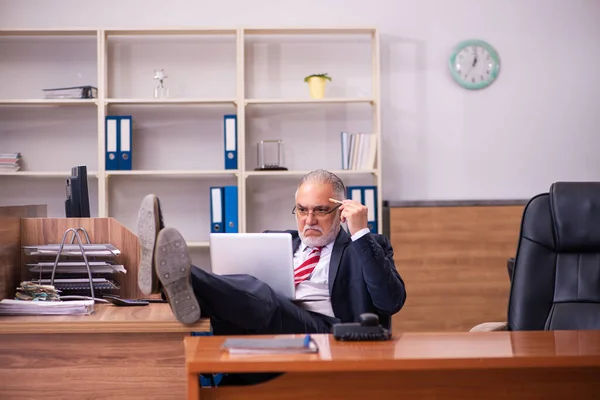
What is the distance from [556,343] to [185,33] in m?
3.49

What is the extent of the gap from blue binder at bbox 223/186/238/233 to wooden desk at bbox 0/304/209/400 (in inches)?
93.1

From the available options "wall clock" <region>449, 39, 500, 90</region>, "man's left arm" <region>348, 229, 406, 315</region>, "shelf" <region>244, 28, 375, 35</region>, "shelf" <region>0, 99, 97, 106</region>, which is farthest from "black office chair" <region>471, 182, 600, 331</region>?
"shelf" <region>0, 99, 97, 106</region>

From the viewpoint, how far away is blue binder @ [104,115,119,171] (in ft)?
14.5

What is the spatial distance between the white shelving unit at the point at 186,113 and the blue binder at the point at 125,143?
234 millimetres

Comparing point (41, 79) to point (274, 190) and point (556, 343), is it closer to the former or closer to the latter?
point (274, 190)

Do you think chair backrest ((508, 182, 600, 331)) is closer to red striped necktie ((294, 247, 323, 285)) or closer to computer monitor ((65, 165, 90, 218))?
red striped necktie ((294, 247, 323, 285))

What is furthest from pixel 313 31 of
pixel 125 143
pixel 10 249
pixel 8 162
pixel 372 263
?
pixel 10 249

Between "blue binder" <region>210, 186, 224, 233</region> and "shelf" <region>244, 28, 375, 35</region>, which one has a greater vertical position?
"shelf" <region>244, 28, 375, 35</region>

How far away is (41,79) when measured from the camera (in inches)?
184

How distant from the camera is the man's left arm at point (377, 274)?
2.41m

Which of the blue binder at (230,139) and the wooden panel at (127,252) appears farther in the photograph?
the blue binder at (230,139)

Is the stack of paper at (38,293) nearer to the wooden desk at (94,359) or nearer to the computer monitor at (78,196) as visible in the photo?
the wooden desk at (94,359)

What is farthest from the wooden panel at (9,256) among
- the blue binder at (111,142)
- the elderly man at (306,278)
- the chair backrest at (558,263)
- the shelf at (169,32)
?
the shelf at (169,32)

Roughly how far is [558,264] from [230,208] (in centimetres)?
250
